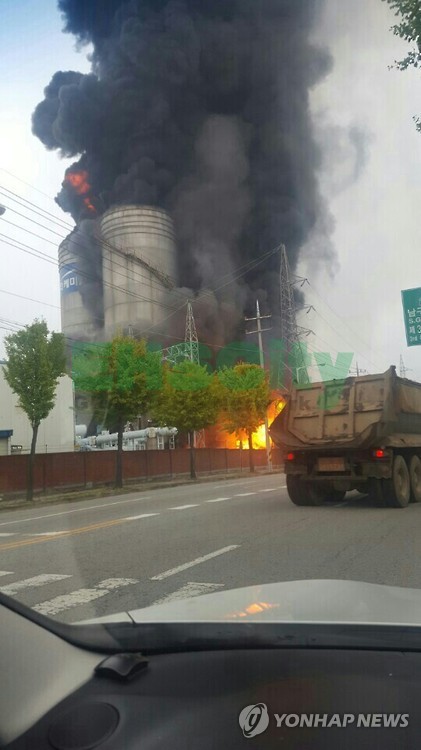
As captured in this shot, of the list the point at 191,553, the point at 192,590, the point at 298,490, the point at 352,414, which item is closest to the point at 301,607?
the point at 192,590

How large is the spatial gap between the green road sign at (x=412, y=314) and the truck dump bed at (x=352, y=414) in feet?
24.6

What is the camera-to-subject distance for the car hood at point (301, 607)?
236 cm

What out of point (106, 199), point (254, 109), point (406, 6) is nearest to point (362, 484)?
point (406, 6)

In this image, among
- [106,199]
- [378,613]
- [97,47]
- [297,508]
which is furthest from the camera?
[106,199]

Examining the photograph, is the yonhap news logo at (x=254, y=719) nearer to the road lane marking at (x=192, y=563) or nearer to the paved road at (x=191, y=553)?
the paved road at (x=191, y=553)

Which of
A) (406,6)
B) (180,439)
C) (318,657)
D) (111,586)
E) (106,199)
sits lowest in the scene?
(111,586)

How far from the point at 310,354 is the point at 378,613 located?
54.9 meters

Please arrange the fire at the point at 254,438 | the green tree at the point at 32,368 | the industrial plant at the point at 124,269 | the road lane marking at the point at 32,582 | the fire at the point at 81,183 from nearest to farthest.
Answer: the road lane marking at the point at 32,582 → the green tree at the point at 32,368 → the fire at the point at 254,438 → the industrial plant at the point at 124,269 → the fire at the point at 81,183

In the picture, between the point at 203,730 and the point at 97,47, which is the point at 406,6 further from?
the point at 97,47

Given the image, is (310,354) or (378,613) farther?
(310,354)

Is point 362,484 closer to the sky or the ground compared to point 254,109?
closer to the ground

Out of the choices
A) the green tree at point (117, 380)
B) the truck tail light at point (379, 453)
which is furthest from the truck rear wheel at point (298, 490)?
the green tree at point (117, 380)

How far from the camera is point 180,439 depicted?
56906 mm

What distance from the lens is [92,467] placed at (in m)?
31.1
